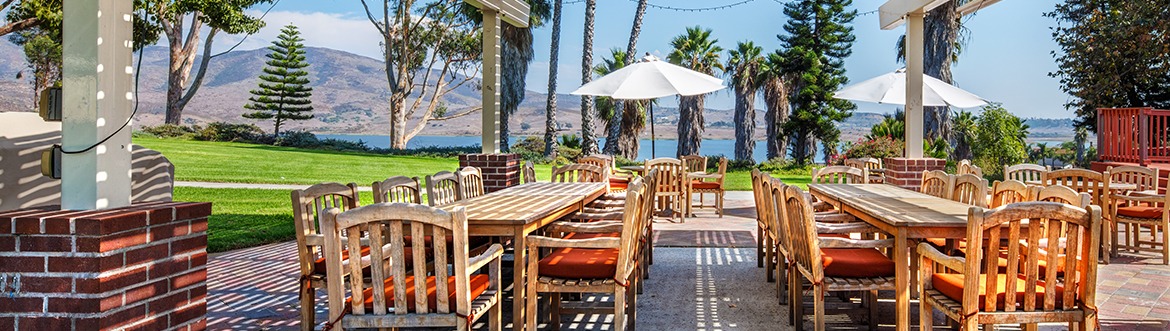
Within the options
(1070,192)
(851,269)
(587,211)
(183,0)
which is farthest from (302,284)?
(183,0)

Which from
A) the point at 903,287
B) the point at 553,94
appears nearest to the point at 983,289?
the point at 903,287

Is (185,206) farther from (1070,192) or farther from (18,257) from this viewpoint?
(1070,192)

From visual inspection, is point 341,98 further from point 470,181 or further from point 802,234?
point 802,234

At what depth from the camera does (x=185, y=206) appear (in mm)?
2773

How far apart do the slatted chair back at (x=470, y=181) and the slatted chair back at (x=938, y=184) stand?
3.19 m

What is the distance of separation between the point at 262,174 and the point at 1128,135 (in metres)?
16.2

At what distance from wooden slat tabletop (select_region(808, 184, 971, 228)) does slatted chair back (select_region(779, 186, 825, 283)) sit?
34 centimetres

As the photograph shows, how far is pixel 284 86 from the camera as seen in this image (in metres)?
36.7

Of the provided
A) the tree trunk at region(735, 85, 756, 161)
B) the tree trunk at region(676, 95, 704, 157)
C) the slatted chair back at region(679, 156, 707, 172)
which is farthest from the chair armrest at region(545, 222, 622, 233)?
the tree trunk at region(735, 85, 756, 161)

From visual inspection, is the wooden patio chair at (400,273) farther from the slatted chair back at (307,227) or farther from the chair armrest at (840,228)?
the chair armrest at (840,228)

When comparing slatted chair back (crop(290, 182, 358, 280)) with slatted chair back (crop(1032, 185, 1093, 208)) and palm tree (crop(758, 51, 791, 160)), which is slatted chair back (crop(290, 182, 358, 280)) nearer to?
A: slatted chair back (crop(1032, 185, 1093, 208))

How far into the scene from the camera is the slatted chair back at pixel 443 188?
4.84m

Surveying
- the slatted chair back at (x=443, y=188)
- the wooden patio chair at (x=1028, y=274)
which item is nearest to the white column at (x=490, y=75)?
the slatted chair back at (x=443, y=188)

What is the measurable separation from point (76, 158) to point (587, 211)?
115 inches
